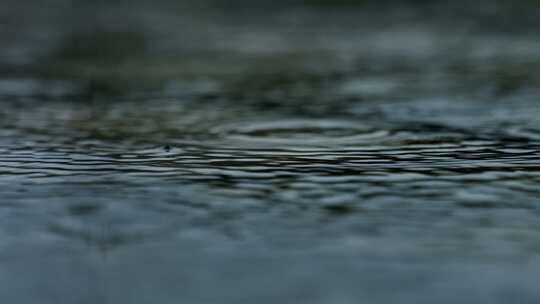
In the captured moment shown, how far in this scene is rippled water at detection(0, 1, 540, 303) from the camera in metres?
0.91

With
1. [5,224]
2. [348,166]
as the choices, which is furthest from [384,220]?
[5,224]

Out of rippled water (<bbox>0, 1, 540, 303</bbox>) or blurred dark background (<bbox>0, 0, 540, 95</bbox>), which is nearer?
rippled water (<bbox>0, 1, 540, 303</bbox>)

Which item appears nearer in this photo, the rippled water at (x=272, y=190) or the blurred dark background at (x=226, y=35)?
the rippled water at (x=272, y=190)

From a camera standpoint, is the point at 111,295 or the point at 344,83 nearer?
the point at 111,295

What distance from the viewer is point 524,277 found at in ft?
2.96

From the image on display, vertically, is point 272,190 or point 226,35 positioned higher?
point 226,35

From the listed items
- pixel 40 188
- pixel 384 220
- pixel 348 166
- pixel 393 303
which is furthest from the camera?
pixel 348 166

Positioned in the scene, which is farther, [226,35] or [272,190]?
[226,35]

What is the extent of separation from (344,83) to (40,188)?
1.75 m

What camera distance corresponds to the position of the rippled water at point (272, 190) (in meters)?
0.91

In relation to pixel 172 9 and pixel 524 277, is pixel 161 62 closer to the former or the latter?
pixel 172 9

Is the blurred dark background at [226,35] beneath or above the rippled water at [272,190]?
above

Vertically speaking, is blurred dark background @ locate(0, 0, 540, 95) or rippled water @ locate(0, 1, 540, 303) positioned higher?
blurred dark background @ locate(0, 0, 540, 95)

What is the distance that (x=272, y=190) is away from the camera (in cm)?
132
